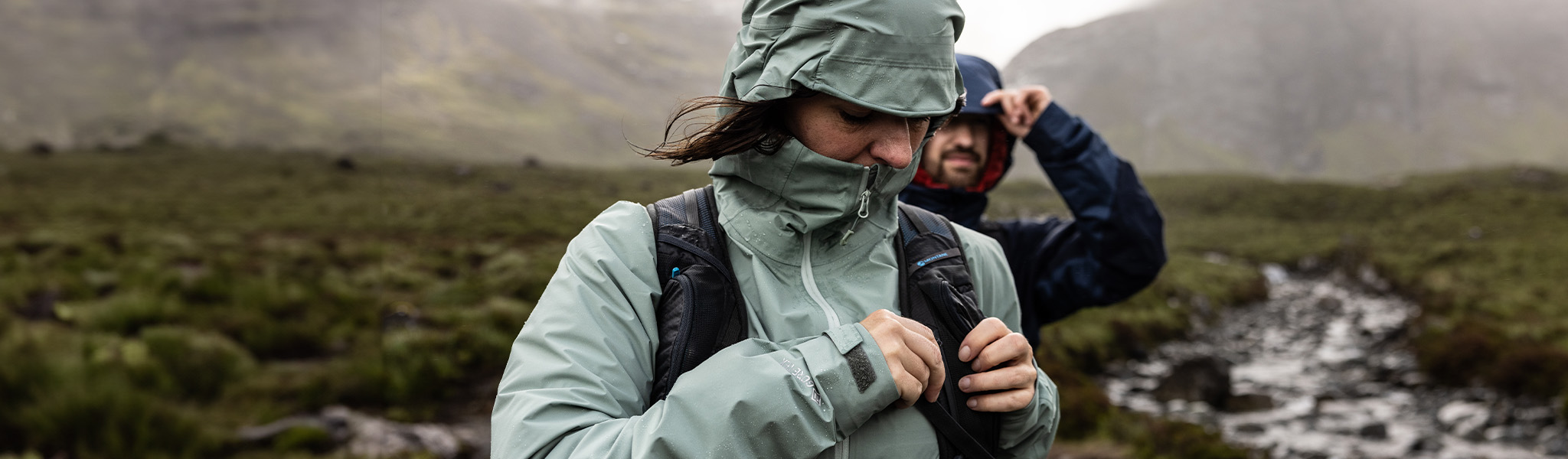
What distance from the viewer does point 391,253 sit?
2239cm

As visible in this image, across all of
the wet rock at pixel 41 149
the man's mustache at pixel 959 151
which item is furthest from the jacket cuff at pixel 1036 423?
the wet rock at pixel 41 149

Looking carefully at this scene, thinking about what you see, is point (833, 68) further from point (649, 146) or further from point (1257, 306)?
point (1257, 306)

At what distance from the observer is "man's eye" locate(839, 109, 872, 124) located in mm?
1733

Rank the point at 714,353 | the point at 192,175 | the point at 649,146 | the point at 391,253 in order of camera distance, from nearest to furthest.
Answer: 1. the point at 714,353
2. the point at 649,146
3. the point at 391,253
4. the point at 192,175

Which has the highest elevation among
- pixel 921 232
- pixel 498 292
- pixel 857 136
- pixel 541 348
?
pixel 857 136

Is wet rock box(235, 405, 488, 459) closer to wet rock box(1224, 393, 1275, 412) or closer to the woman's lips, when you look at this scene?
the woman's lips

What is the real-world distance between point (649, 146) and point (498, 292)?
14700mm

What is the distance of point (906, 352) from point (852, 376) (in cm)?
13

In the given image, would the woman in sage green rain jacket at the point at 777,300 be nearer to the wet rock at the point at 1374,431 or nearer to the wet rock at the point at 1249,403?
the wet rock at the point at 1374,431

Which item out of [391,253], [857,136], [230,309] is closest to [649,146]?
[857,136]

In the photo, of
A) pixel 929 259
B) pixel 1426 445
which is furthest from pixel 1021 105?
pixel 1426 445

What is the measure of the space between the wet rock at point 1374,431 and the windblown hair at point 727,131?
12.2 m

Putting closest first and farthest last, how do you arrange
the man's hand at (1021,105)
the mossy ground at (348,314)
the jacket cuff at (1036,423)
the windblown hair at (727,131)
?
the windblown hair at (727,131) < the jacket cuff at (1036,423) < the man's hand at (1021,105) < the mossy ground at (348,314)

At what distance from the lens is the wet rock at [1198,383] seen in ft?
40.0
